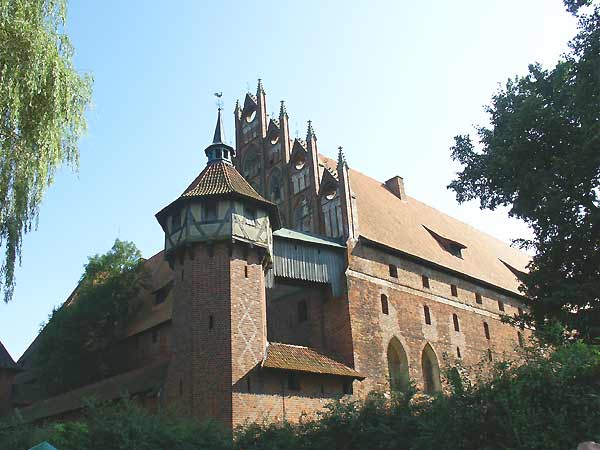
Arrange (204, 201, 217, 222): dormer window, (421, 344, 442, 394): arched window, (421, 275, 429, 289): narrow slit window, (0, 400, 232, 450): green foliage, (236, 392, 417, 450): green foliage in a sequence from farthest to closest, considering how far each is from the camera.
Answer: (421, 275, 429, 289): narrow slit window
(421, 344, 442, 394): arched window
(204, 201, 217, 222): dormer window
(0, 400, 232, 450): green foliage
(236, 392, 417, 450): green foliage

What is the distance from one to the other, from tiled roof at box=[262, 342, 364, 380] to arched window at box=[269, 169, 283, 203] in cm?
800

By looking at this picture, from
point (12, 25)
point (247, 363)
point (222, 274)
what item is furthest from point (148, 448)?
point (12, 25)

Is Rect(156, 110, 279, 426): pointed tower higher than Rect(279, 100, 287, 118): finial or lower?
lower

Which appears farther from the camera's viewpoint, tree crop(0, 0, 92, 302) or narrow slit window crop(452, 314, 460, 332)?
narrow slit window crop(452, 314, 460, 332)

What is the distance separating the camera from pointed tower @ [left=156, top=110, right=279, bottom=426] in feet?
→ 63.2

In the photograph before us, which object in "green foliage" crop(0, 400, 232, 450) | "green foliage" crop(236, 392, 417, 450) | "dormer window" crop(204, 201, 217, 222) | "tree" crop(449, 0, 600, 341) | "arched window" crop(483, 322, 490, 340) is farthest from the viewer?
"arched window" crop(483, 322, 490, 340)

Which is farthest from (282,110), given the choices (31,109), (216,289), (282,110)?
(31,109)

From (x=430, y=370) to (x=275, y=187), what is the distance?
10.1 m

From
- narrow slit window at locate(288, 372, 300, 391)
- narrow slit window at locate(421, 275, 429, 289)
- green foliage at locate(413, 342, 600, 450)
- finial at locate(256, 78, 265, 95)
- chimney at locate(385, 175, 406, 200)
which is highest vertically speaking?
finial at locate(256, 78, 265, 95)

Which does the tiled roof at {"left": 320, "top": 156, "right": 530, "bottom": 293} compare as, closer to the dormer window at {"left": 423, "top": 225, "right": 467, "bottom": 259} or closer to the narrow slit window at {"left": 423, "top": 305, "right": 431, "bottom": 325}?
the dormer window at {"left": 423, "top": 225, "right": 467, "bottom": 259}

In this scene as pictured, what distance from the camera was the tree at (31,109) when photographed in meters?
10.6

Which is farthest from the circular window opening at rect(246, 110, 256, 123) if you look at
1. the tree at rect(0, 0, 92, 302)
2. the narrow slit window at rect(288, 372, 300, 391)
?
the tree at rect(0, 0, 92, 302)

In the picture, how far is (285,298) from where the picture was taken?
85.0 ft

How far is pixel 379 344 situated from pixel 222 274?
6.95m
